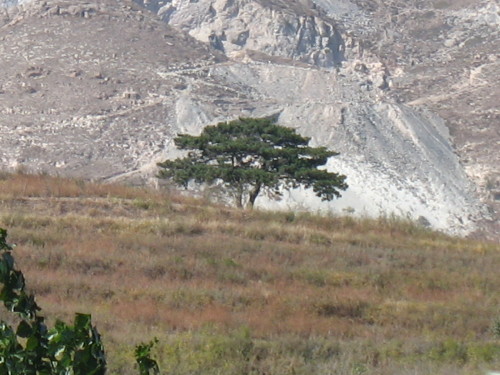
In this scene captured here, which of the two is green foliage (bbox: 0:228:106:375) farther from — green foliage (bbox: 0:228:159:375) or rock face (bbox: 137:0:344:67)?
rock face (bbox: 137:0:344:67)

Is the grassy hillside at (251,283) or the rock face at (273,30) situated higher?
the rock face at (273,30)

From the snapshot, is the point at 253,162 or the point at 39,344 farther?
the point at 253,162

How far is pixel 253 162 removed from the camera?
2744 cm

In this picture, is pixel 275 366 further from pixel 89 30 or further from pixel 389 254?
pixel 89 30

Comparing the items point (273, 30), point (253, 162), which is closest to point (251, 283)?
point (253, 162)

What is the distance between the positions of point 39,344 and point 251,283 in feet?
26.8

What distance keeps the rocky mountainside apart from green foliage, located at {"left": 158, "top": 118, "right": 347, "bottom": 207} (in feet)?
16.4

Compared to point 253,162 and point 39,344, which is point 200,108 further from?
point 39,344

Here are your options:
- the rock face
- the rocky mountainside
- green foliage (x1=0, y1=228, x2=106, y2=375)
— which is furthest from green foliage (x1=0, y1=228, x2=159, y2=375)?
the rock face

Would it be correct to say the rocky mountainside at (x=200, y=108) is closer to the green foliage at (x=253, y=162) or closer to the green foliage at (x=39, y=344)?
the green foliage at (x=253, y=162)

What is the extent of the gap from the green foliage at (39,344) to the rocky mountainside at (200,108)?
29206mm

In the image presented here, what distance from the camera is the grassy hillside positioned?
25.9 ft

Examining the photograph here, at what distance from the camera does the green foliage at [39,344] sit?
11.0ft

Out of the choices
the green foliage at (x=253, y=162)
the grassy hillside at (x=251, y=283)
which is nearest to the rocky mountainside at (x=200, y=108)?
the green foliage at (x=253, y=162)
